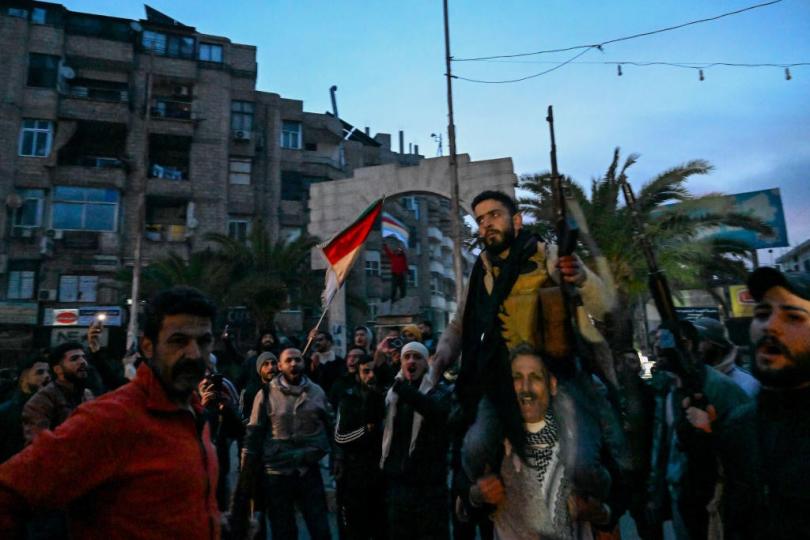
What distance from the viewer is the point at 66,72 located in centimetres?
2781

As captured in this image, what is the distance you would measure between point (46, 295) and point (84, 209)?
4.60m

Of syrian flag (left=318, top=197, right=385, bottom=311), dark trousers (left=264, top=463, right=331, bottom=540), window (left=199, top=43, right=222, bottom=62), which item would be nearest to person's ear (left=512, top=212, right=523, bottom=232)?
dark trousers (left=264, top=463, right=331, bottom=540)

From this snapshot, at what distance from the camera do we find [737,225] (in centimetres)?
1569

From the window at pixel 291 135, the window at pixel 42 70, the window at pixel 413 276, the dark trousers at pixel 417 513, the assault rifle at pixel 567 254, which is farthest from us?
the window at pixel 413 276

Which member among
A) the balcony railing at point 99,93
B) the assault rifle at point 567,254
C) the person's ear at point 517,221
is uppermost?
the balcony railing at point 99,93

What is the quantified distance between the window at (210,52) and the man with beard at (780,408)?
34044 millimetres

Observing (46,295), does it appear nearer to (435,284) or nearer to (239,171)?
(239,171)

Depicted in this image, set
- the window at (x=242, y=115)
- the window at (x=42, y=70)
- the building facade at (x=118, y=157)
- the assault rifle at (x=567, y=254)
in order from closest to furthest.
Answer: the assault rifle at (x=567, y=254)
the building facade at (x=118, y=157)
the window at (x=42, y=70)
the window at (x=242, y=115)

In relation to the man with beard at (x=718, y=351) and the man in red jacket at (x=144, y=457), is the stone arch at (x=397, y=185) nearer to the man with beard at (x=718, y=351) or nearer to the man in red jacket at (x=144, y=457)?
the man with beard at (x=718, y=351)

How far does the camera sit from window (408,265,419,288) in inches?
1643

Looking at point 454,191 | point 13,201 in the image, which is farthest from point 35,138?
point 454,191

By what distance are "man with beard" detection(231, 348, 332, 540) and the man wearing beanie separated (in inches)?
34.9

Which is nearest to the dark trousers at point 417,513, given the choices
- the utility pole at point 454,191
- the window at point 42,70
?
the utility pole at point 454,191

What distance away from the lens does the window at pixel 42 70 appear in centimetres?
2706
